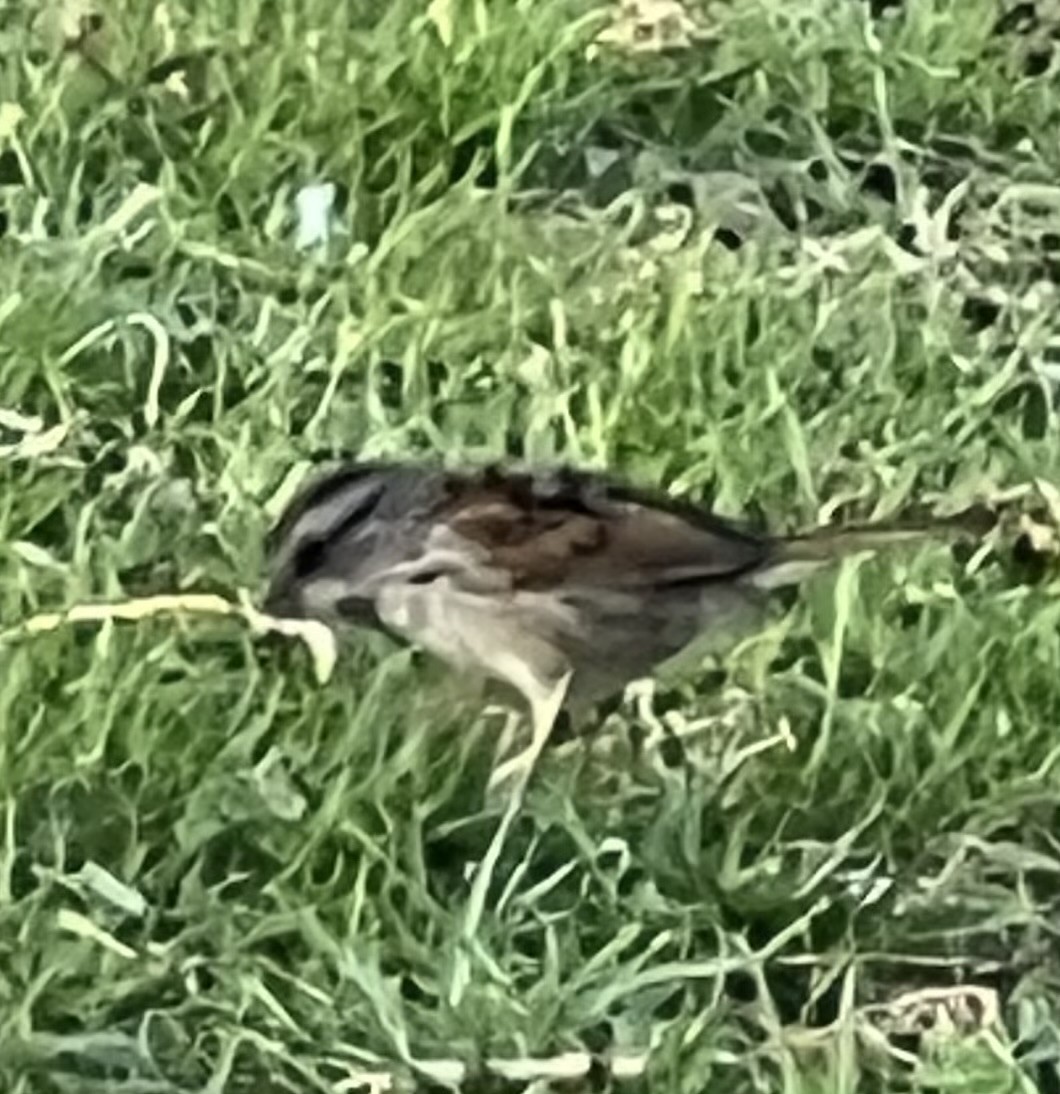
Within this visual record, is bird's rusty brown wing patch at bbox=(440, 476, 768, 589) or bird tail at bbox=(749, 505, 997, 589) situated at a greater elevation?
bird's rusty brown wing patch at bbox=(440, 476, 768, 589)

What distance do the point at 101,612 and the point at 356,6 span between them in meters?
0.22

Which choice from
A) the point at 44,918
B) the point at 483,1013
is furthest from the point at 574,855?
the point at 44,918

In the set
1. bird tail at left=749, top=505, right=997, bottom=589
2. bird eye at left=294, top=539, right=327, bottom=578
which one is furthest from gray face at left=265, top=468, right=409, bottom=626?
bird tail at left=749, top=505, right=997, bottom=589

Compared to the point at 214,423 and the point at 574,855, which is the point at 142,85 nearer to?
the point at 214,423

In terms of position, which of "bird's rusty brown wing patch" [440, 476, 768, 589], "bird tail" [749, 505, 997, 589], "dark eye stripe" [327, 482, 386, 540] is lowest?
"bird tail" [749, 505, 997, 589]

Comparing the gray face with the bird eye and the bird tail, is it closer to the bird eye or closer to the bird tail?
the bird eye

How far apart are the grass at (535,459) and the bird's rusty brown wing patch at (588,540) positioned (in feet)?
0.06

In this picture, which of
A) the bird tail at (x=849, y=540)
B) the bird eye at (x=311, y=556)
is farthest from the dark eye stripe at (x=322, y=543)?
the bird tail at (x=849, y=540)

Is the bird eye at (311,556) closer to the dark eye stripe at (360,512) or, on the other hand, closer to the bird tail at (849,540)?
the dark eye stripe at (360,512)

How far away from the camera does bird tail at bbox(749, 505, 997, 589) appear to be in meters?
0.81

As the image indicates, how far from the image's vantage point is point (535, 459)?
816mm

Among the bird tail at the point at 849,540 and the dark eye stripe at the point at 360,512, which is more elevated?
the dark eye stripe at the point at 360,512

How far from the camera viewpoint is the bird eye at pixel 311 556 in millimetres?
799

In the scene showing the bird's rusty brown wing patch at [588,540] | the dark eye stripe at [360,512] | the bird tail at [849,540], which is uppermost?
the dark eye stripe at [360,512]
